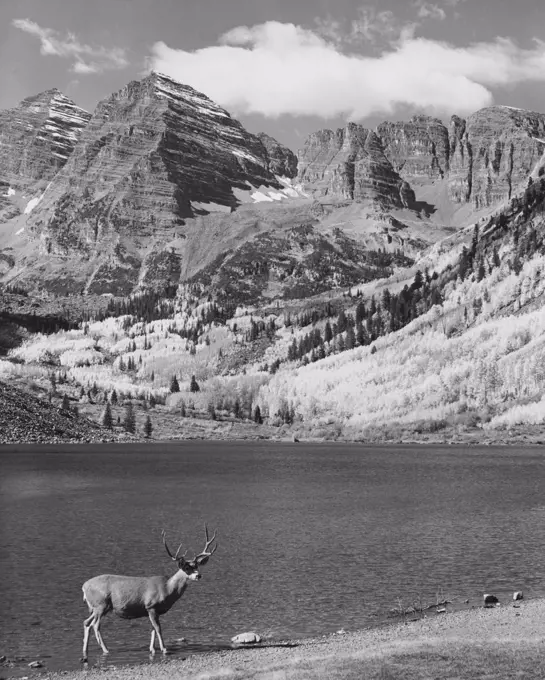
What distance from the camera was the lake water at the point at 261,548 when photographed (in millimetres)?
38875

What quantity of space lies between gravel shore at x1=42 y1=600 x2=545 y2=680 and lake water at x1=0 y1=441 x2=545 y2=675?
2.93 m

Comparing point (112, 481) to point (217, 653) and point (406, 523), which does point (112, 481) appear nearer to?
point (406, 523)

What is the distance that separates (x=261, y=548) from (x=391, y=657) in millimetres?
33161

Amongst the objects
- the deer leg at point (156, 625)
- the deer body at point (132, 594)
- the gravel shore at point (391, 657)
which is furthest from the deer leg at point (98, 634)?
the deer leg at point (156, 625)

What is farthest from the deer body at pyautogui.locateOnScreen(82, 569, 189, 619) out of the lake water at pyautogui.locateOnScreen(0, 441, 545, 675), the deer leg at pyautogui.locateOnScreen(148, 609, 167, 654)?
the lake water at pyautogui.locateOnScreen(0, 441, 545, 675)

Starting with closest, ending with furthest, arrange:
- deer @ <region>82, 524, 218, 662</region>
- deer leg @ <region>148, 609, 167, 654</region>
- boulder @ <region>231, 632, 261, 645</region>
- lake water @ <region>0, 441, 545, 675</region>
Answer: deer @ <region>82, 524, 218, 662</region> < deer leg @ <region>148, 609, 167, 654</region> < boulder @ <region>231, 632, 261, 645</region> < lake water @ <region>0, 441, 545, 675</region>

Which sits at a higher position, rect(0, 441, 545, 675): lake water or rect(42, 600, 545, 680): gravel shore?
rect(42, 600, 545, 680): gravel shore

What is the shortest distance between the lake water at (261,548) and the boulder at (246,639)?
0.73 meters

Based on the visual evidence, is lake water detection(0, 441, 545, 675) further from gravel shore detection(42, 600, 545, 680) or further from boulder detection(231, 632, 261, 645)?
gravel shore detection(42, 600, 545, 680)

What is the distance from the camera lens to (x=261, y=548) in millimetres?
61250

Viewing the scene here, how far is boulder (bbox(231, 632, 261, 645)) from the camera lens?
3469cm

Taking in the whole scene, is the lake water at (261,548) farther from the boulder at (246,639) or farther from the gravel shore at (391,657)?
the gravel shore at (391,657)

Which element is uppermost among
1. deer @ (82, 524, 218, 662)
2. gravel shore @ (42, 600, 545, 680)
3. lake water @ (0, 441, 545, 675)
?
deer @ (82, 524, 218, 662)

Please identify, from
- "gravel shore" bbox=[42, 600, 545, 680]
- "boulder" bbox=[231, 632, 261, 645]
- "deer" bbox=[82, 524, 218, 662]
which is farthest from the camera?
"boulder" bbox=[231, 632, 261, 645]
